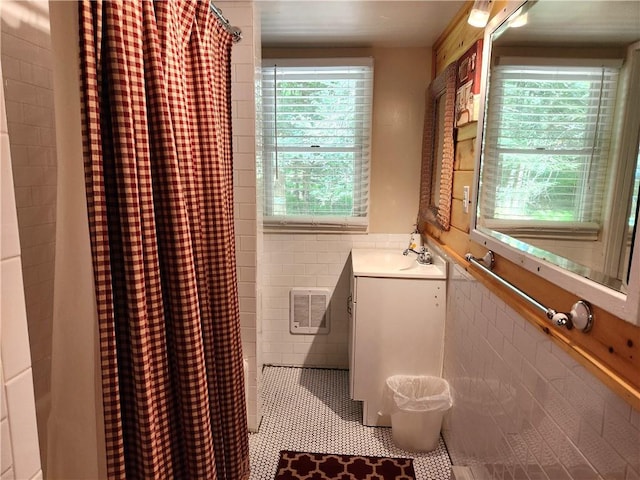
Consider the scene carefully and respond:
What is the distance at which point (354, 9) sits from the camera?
2154mm

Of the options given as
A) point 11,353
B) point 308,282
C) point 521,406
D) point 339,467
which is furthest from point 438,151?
point 11,353

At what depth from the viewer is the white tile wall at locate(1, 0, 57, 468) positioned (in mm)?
1148

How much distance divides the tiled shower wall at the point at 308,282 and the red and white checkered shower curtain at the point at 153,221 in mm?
1570

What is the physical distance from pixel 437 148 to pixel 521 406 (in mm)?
1688

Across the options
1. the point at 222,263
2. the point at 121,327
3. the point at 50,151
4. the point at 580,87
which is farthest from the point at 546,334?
the point at 50,151

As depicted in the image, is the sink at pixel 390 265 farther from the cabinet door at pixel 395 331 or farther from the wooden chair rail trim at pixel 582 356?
the wooden chair rail trim at pixel 582 356

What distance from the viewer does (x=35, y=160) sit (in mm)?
1224

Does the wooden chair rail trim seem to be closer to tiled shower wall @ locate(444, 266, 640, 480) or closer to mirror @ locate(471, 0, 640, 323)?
tiled shower wall @ locate(444, 266, 640, 480)

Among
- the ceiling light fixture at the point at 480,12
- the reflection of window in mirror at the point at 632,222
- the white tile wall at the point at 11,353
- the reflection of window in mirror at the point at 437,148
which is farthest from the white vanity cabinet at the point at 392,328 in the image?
the white tile wall at the point at 11,353

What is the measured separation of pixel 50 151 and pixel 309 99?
184 centimetres

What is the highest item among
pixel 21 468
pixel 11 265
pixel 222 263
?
pixel 11 265

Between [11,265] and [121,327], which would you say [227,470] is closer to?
[121,327]

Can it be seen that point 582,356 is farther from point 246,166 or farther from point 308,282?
point 308,282

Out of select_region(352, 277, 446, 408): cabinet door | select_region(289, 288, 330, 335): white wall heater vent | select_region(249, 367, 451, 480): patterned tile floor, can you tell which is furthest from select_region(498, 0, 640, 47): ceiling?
select_region(289, 288, 330, 335): white wall heater vent
